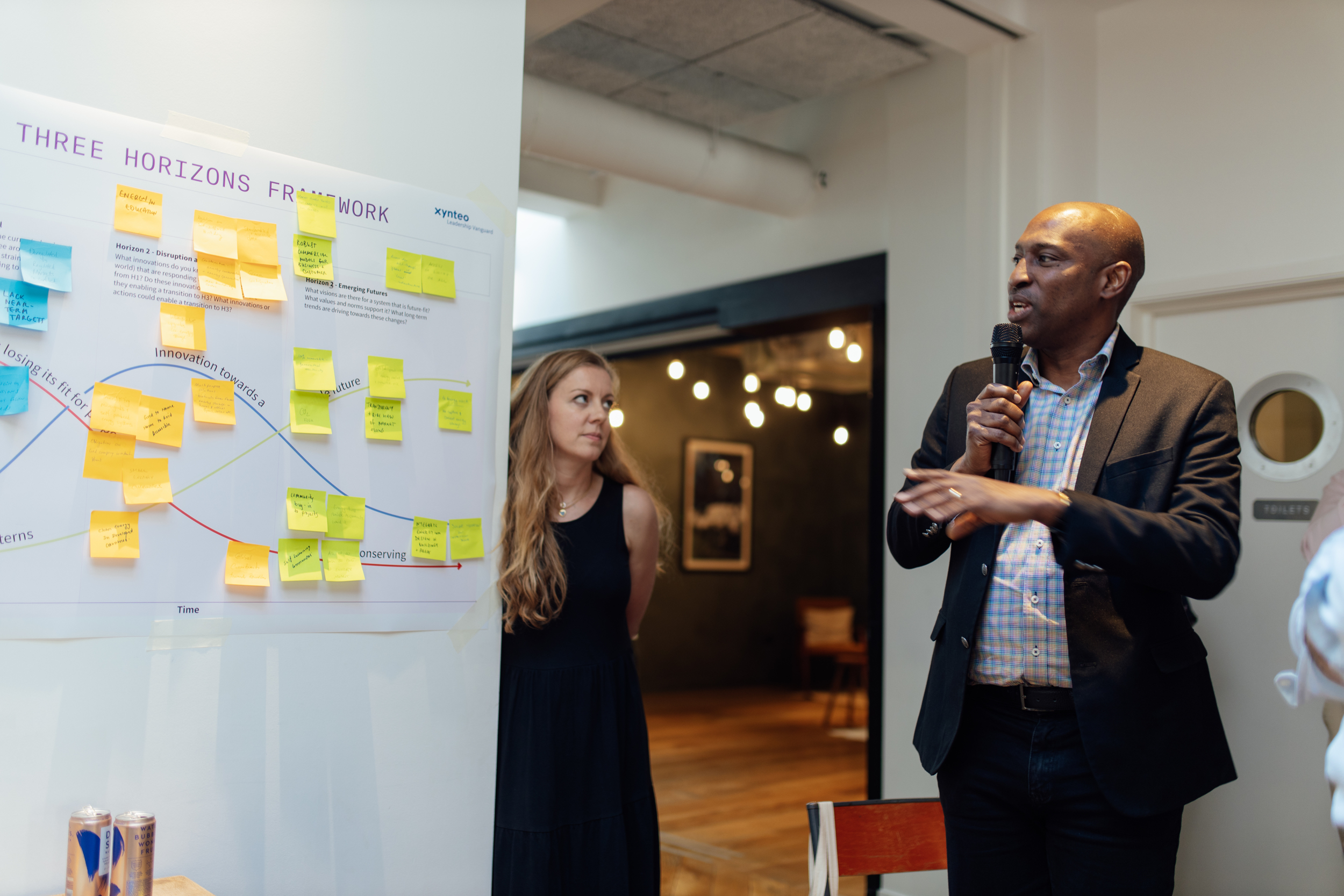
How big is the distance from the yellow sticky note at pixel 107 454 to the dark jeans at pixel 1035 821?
1437 mm

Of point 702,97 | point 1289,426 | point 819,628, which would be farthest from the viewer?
point 819,628

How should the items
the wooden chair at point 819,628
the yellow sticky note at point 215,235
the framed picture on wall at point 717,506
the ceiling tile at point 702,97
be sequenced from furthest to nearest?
the framed picture on wall at point 717,506
the wooden chair at point 819,628
the ceiling tile at point 702,97
the yellow sticky note at point 215,235

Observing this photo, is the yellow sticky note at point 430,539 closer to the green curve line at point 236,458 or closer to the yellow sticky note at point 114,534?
the green curve line at point 236,458

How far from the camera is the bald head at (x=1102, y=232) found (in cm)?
176

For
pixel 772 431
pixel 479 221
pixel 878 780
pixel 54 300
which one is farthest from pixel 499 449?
pixel 772 431

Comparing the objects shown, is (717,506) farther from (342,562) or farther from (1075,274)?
(1075,274)

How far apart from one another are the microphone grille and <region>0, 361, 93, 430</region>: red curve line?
147 centimetres

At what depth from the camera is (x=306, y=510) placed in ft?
6.07

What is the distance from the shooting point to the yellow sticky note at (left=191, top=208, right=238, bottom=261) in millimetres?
1740

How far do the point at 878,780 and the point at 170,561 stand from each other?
3222mm

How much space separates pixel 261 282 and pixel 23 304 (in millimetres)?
365

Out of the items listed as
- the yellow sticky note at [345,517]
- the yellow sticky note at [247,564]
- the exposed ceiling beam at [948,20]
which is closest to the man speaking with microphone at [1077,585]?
the yellow sticky note at [345,517]

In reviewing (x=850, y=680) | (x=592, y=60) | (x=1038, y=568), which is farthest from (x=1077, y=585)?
(x=850, y=680)

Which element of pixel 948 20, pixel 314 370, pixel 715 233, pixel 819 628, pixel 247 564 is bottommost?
pixel 819 628
